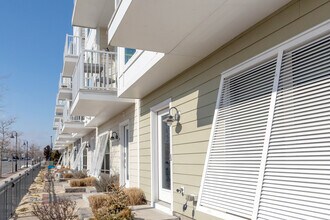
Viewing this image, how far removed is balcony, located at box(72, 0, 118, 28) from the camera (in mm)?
11180

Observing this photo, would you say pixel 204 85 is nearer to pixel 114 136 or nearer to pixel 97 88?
pixel 97 88

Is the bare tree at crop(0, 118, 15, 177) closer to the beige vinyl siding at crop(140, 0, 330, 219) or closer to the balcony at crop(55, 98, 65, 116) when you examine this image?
the balcony at crop(55, 98, 65, 116)

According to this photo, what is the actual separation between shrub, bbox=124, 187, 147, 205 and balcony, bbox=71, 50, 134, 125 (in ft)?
8.46

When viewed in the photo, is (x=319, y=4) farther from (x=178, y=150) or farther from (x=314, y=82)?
(x=178, y=150)

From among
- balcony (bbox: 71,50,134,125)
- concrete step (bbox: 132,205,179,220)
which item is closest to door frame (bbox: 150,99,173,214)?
concrete step (bbox: 132,205,179,220)

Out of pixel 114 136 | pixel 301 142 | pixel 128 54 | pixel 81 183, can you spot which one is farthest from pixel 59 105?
pixel 301 142

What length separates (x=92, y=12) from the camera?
11719 mm

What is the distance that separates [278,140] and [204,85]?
220 cm

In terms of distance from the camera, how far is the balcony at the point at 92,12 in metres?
11.2

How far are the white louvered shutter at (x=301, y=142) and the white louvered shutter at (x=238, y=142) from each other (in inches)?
11.1

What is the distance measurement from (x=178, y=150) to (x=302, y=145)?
3353 millimetres

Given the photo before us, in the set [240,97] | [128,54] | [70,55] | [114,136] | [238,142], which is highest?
[70,55]

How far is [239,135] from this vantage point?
438cm

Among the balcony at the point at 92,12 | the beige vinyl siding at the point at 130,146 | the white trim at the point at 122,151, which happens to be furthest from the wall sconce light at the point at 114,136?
the balcony at the point at 92,12
